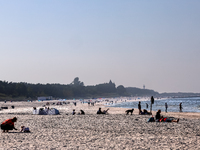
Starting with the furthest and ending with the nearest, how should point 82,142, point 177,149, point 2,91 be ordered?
1. point 2,91
2. point 82,142
3. point 177,149

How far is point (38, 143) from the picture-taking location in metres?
12.8

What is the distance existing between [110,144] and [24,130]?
675 cm

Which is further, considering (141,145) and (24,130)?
(24,130)

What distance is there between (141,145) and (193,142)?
2690mm

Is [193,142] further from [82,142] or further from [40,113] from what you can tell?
[40,113]

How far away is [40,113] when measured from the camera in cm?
3522

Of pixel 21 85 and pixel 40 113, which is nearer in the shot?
pixel 40 113

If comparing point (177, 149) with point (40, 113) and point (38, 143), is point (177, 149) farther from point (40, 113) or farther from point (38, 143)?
point (40, 113)

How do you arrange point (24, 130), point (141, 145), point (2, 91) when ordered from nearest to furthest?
point (141, 145) → point (24, 130) → point (2, 91)

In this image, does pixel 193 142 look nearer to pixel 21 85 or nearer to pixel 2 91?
pixel 2 91

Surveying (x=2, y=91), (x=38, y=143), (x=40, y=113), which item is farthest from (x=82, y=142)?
(x=2, y=91)

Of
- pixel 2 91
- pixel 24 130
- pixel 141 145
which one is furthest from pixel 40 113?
pixel 2 91

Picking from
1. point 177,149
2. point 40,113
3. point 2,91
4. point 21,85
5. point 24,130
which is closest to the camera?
point 177,149

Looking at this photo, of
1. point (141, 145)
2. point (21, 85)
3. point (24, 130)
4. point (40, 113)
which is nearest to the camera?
point (141, 145)
